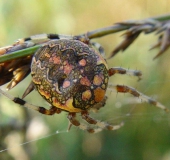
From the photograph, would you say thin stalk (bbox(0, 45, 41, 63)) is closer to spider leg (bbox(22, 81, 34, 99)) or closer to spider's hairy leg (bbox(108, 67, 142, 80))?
spider leg (bbox(22, 81, 34, 99))

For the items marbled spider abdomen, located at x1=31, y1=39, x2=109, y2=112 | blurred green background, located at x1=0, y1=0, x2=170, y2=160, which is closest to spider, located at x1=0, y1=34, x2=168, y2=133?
marbled spider abdomen, located at x1=31, y1=39, x2=109, y2=112

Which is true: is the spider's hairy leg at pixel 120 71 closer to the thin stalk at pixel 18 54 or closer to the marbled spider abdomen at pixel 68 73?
the marbled spider abdomen at pixel 68 73

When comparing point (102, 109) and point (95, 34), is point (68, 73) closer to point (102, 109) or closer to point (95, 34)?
point (95, 34)

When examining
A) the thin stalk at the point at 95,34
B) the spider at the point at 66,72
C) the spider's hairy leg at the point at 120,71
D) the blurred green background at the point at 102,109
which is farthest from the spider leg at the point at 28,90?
the blurred green background at the point at 102,109

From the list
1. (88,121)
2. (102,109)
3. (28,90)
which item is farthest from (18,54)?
(102,109)

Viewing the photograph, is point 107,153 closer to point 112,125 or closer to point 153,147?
point 153,147
